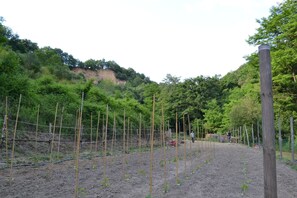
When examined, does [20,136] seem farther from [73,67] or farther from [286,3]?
[73,67]

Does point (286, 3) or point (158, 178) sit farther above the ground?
point (286, 3)

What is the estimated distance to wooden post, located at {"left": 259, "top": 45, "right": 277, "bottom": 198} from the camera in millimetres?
2041

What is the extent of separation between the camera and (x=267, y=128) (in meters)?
2.12

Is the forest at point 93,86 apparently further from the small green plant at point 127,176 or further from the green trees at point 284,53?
the small green plant at point 127,176

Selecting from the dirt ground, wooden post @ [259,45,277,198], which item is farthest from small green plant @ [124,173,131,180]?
wooden post @ [259,45,277,198]

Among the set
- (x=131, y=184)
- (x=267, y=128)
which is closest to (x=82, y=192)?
(x=131, y=184)

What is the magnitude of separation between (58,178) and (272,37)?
46.5 feet

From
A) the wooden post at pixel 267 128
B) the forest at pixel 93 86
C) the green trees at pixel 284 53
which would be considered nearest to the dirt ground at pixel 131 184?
the forest at pixel 93 86

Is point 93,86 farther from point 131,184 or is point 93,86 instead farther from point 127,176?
point 131,184

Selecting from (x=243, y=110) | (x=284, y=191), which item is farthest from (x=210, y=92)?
(x=284, y=191)

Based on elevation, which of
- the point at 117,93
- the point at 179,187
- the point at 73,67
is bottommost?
the point at 179,187

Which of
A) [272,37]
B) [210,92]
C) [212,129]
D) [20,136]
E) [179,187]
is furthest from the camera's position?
[210,92]

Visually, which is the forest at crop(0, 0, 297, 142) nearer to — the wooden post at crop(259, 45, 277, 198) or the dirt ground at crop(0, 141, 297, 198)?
the dirt ground at crop(0, 141, 297, 198)

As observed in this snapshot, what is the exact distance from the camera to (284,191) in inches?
205
